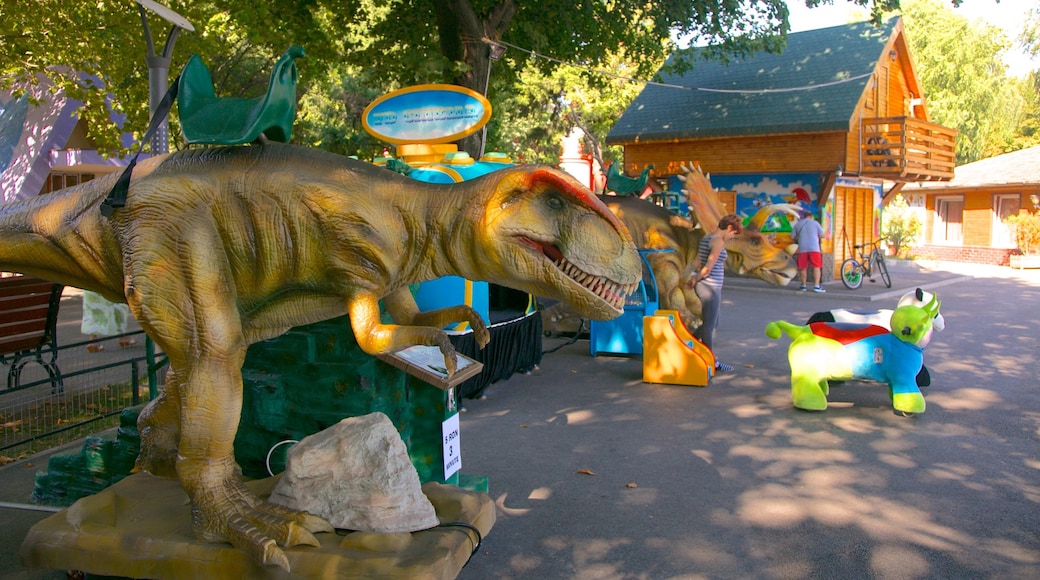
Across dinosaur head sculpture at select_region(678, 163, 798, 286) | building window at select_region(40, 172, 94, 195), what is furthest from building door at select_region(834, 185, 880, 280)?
building window at select_region(40, 172, 94, 195)

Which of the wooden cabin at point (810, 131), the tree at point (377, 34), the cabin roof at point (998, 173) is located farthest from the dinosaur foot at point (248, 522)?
the cabin roof at point (998, 173)

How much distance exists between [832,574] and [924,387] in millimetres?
4536

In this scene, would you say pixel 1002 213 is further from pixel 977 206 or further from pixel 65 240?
pixel 65 240

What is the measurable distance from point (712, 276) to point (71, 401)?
606 centimetres

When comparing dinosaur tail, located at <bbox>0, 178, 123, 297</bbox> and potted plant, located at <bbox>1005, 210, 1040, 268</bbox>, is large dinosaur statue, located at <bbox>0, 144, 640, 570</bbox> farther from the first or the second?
potted plant, located at <bbox>1005, 210, 1040, 268</bbox>

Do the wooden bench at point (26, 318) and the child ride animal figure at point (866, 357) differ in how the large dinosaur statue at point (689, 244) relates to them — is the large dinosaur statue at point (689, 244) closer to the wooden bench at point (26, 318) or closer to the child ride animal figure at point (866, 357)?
the child ride animal figure at point (866, 357)

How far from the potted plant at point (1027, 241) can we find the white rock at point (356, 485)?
24.2 metres

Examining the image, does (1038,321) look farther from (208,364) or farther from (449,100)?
(208,364)

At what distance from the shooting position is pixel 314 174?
109 inches

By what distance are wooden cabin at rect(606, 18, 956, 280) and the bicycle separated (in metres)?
0.57

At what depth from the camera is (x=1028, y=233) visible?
23.2 m

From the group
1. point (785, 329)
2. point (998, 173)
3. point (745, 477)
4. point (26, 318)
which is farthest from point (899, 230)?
point (26, 318)

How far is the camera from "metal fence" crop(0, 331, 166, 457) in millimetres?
5975

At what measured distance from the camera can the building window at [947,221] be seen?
2981 cm
